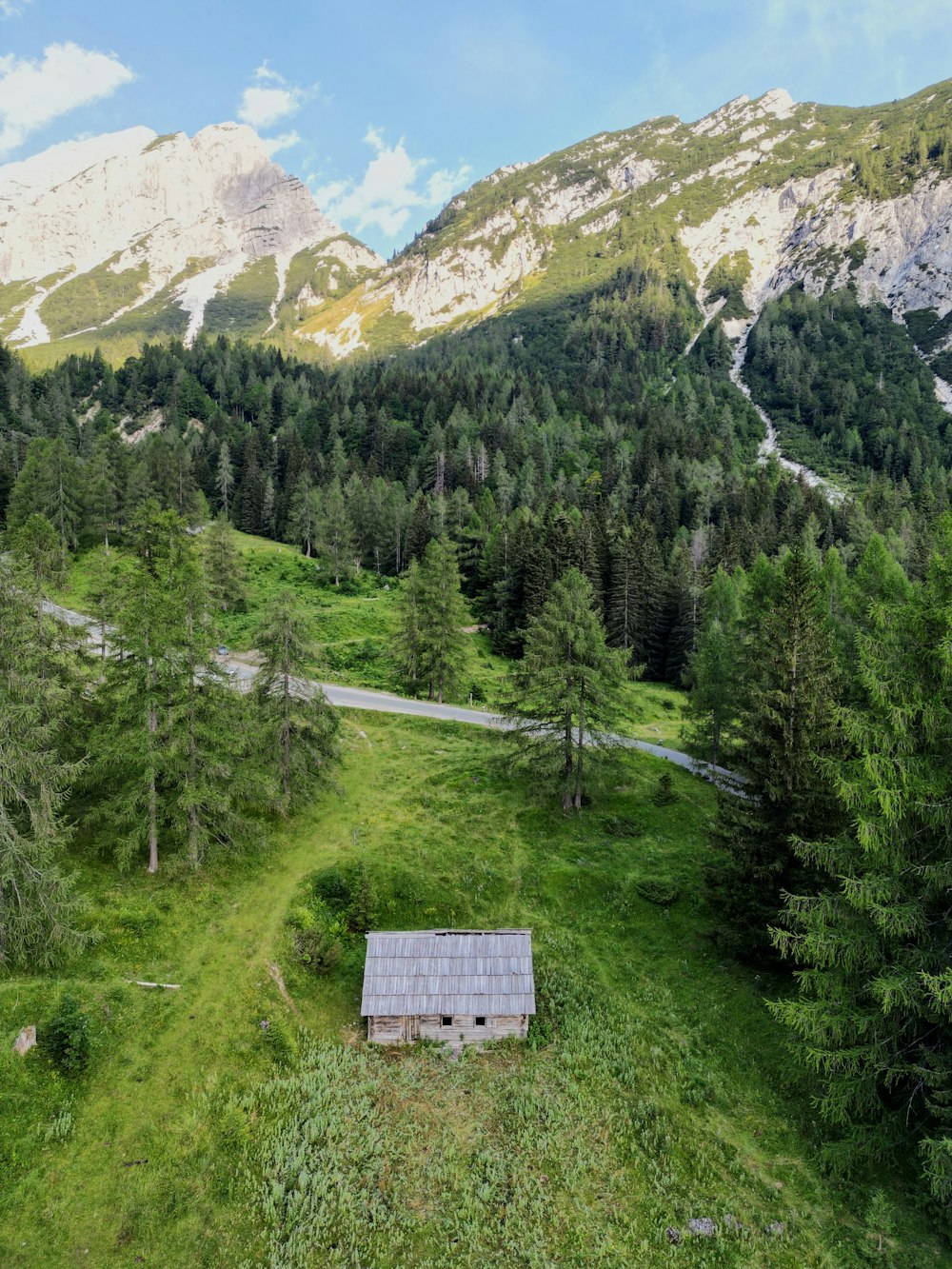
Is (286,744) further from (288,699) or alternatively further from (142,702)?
(142,702)

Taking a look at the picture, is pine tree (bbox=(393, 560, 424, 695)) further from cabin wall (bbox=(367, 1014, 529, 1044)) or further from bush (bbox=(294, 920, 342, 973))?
cabin wall (bbox=(367, 1014, 529, 1044))

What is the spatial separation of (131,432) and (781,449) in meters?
143

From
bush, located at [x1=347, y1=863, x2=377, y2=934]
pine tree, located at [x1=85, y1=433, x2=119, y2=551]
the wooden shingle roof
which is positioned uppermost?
pine tree, located at [x1=85, y1=433, x2=119, y2=551]

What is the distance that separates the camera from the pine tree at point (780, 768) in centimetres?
2152

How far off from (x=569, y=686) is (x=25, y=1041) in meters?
24.3

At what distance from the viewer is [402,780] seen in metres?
35.1

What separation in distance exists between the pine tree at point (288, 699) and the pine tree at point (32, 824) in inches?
372

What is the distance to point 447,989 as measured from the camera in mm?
20797

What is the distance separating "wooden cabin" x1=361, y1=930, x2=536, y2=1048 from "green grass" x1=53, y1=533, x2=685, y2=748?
14.3 meters

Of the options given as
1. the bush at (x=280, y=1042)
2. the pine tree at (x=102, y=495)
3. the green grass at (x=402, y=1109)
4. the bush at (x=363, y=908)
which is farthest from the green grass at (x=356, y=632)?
the bush at (x=280, y=1042)

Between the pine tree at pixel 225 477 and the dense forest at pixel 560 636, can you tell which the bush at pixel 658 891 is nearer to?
the dense forest at pixel 560 636

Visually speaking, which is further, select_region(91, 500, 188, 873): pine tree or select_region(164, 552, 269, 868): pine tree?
select_region(164, 552, 269, 868): pine tree

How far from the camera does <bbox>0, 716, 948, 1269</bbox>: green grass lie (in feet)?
48.6

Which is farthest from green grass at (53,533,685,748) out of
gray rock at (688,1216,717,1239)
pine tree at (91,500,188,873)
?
gray rock at (688,1216,717,1239)
